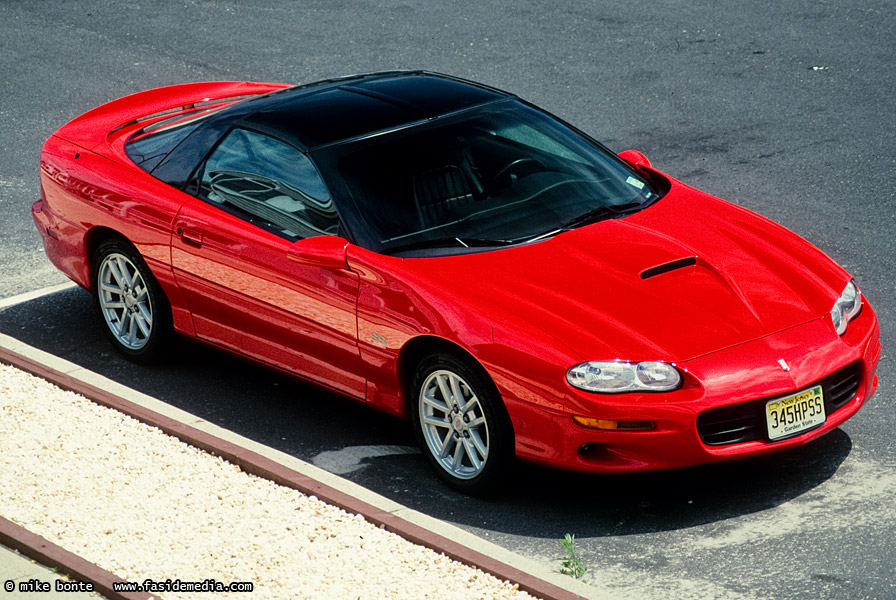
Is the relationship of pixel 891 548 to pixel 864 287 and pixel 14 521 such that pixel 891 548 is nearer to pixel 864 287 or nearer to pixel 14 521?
pixel 864 287

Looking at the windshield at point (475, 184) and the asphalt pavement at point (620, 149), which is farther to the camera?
the windshield at point (475, 184)

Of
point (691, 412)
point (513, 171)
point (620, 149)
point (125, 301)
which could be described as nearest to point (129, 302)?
point (125, 301)

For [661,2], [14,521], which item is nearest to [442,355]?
[14,521]

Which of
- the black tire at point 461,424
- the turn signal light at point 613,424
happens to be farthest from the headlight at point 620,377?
the black tire at point 461,424

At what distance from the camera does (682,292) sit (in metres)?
5.71

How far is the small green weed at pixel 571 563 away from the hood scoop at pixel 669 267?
129 cm

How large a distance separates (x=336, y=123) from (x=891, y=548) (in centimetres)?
341

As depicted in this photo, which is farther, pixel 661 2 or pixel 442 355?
pixel 661 2

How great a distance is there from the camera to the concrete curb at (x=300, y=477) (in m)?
4.93

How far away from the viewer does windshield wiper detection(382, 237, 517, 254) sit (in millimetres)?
6043

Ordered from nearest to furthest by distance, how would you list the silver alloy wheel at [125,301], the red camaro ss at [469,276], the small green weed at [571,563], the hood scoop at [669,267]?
the small green weed at [571,563] < the red camaro ss at [469,276] < the hood scoop at [669,267] < the silver alloy wheel at [125,301]

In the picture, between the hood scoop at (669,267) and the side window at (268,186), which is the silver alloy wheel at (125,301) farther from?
the hood scoop at (669,267)

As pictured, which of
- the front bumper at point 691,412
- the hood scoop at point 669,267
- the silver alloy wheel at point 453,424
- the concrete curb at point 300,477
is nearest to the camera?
the concrete curb at point 300,477

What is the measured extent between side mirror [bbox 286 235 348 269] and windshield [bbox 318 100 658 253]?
18cm
